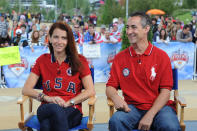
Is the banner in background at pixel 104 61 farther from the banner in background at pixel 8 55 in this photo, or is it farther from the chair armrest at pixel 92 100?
the chair armrest at pixel 92 100

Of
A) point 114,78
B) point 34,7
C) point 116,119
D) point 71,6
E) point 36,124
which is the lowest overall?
point 36,124

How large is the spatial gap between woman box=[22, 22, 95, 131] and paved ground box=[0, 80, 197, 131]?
1.74 m

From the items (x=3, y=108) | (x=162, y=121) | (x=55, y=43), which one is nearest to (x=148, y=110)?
(x=162, y=121)

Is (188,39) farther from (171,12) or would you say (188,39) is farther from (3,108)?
(171,12)

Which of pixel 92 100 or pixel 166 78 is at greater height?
pixel 166 78

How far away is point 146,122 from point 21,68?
19.9ft

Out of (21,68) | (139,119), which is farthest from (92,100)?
(21,68)

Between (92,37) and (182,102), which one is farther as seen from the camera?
(92,37)

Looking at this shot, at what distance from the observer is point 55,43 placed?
4.39m

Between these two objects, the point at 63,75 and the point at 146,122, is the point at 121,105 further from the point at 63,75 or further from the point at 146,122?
the point at 63,75

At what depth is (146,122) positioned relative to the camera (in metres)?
3.90

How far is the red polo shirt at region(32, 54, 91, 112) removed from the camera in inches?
171

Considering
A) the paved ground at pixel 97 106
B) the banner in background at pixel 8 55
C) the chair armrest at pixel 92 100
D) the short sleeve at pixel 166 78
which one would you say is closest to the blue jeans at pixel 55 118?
the chair armrest at pixel 92 100

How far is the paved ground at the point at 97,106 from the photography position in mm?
6270
